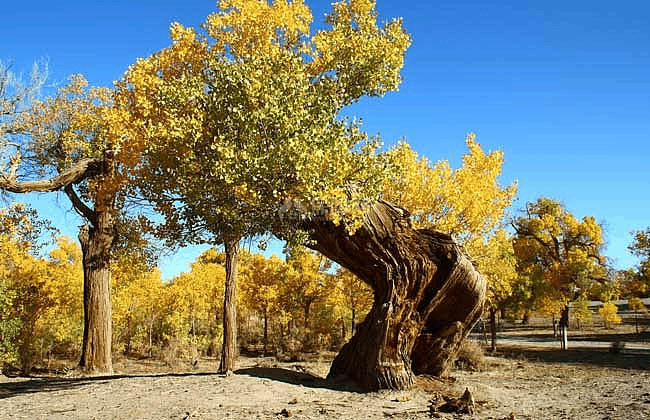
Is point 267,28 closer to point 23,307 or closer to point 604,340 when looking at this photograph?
point 23,307

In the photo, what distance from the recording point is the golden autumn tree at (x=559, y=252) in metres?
29.7

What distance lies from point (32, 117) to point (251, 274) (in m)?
20.1

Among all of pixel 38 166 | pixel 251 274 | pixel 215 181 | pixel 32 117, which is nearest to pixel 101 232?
pixel 38 166

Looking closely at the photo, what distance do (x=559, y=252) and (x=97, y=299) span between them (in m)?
29.3

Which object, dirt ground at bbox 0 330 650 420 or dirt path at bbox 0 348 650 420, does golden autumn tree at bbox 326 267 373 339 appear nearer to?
dirt ground at bbox 0 330 650 420

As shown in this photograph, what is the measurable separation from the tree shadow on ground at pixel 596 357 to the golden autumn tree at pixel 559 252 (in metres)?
1.48

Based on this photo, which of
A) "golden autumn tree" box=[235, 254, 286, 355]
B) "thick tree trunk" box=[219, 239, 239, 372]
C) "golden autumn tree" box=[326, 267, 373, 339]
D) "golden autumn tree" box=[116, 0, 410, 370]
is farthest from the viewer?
"golden autumn tree" box=[235, 254, 286, 355]

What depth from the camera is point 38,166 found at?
16.3 metres

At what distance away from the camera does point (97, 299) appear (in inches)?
652

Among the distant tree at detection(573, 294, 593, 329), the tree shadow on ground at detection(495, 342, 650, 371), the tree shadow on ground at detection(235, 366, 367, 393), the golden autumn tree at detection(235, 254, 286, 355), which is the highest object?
the golden autumn tree at detection(235, 254, 286, 355)

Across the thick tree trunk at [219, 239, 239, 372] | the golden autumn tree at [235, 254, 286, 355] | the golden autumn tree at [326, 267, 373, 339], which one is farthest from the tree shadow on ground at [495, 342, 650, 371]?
the thick tree trunk at [219, 239, 239, 372]

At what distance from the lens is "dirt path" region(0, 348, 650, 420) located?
962cm

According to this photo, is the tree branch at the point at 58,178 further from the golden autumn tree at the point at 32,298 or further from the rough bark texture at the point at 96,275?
the golden autumn tree at the point at 32,298

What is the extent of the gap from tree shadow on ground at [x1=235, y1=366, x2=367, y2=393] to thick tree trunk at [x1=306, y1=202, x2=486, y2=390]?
Result: 0.33 m
